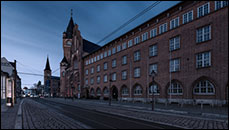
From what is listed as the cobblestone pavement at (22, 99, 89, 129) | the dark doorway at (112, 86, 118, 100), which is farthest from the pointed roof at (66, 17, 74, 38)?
the cobblestone pavement at (22, 99, 89, 129)

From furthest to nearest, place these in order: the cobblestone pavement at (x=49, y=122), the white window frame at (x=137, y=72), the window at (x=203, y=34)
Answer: the white window frame at (x=137, y=72)
the window at (x=203, y=34)
the cobblestone pavement at (x=49, y=122)

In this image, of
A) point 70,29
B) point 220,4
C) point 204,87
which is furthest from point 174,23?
point 70,29

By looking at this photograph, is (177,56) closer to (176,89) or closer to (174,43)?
(174,43)

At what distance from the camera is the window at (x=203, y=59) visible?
22.0 meters

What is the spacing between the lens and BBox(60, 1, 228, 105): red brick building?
21.0m

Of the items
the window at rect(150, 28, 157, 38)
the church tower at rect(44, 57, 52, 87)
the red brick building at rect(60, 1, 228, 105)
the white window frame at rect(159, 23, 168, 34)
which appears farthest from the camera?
the church tower at rect(44, 57, 52, 87)

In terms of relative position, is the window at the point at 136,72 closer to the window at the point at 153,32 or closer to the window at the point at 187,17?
the window at the point at 153,32

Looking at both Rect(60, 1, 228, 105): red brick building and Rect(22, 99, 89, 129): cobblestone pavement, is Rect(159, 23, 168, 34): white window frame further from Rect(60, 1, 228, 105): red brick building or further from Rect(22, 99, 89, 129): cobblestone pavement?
Rect(22, 99, 89, 129): cobblestone pavement

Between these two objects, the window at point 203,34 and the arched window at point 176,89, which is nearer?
the window at point 203,34

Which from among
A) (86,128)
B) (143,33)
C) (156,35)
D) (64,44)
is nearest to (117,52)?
(143,33)

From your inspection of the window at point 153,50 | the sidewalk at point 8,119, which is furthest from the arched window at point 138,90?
the sidewalk at point 8,119

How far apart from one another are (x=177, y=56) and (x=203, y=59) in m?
4.22

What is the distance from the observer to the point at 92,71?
178 feet

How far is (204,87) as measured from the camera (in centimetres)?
2238
